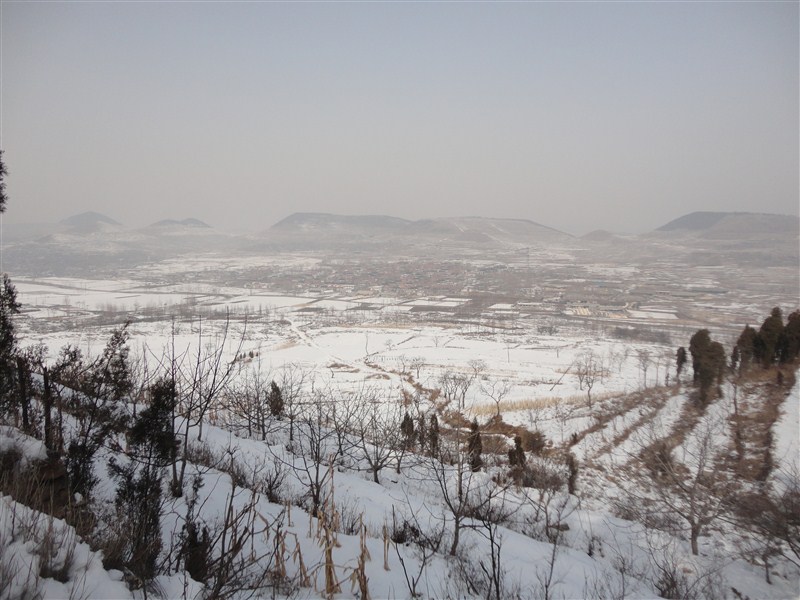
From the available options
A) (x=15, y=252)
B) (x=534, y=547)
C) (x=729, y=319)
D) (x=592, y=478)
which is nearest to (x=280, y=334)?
(x=592, y=478)

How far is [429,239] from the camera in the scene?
174375mm

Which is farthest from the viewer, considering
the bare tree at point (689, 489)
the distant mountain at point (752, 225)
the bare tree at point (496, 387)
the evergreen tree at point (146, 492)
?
the distant mountain at point (752, 225)

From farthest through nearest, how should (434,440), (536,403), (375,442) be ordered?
(536,403)
(434,440)
(375,442)

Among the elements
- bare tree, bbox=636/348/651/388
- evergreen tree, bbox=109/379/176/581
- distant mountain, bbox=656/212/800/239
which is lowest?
bare tree, bbox=636/348/651/388

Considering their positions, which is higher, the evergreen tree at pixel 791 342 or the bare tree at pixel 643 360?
the evergreen tree at pixel 791 342

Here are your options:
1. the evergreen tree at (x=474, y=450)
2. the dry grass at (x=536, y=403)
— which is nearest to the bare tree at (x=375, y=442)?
the evergreen tree at (x=474, y=450)

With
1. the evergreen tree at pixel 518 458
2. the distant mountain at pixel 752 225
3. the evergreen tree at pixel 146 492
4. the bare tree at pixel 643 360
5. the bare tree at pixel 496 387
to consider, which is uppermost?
the distant mountain at pixel 752 225

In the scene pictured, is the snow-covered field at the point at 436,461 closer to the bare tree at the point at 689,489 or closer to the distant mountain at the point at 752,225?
the bare tree at the point at 689,489

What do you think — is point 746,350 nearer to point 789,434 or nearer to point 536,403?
point 536,403

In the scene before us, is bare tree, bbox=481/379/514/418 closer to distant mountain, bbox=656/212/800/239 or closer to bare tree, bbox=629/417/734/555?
bare tree, bbox=629/417/734/555

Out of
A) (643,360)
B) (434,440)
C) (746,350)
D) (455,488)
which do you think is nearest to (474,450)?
(455,488)

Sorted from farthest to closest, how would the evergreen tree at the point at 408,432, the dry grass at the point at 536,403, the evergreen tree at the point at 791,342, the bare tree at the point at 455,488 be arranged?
1. the dry grass at the point at 536,403
2. the evergreen tree at the point at 791,342
3. the evergreen tree at the point at 408,432
4. the bare tree at the point at 455,488

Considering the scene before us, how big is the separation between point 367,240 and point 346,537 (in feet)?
585

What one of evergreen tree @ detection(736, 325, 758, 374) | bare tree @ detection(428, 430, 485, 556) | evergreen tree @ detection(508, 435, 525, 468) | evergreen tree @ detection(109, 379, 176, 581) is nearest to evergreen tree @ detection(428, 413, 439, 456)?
bare tree @ detection(428, 430, 485, 556)
